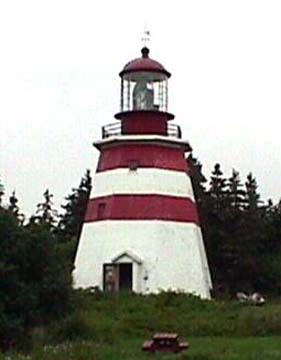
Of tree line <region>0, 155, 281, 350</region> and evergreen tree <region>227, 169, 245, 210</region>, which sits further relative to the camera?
evergreen tree <region>227, 169, 245, 210</region>

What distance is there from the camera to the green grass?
22.5m

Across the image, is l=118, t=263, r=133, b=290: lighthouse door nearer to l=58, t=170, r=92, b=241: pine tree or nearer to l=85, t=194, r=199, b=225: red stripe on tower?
l=85, t=194, r=199, b=225: red stripe on tower

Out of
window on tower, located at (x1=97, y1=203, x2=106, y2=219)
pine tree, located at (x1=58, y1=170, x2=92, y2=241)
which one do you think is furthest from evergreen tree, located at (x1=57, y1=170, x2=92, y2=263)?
window on tower, located at (x1=97, y1=203, x2=106, y2=219)

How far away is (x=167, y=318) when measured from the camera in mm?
33656

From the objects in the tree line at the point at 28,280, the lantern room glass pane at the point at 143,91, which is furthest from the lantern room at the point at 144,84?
the tree line at the point at 28,280

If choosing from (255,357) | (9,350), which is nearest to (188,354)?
(255,357)

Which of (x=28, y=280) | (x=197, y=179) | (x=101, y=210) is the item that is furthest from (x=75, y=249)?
(x=28, y=280)

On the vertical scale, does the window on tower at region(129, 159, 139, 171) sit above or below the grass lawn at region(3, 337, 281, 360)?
above

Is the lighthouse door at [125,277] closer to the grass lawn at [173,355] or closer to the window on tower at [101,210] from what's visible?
the window on tower at [101,210]

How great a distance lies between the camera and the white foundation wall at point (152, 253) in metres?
42.2

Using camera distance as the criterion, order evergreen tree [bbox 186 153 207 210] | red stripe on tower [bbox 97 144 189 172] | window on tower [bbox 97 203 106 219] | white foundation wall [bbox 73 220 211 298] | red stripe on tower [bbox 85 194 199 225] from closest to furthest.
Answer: white foundation wall [bbox 73 220 211 298] → red stripe on tower [bbox 85 194 199 225] → window on tower [bbox 97 203 106 219] → red stripe on tower [bbox 97 144 189 172] → evergreen tree [bbox 186 153 207 210]

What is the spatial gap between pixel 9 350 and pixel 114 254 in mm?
18707

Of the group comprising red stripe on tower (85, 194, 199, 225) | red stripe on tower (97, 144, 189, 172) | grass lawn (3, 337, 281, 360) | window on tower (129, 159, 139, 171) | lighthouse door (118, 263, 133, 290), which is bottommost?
grass lawn (3, 337, 281, 360)

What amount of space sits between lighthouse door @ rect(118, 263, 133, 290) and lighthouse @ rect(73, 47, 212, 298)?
1.4 inches
